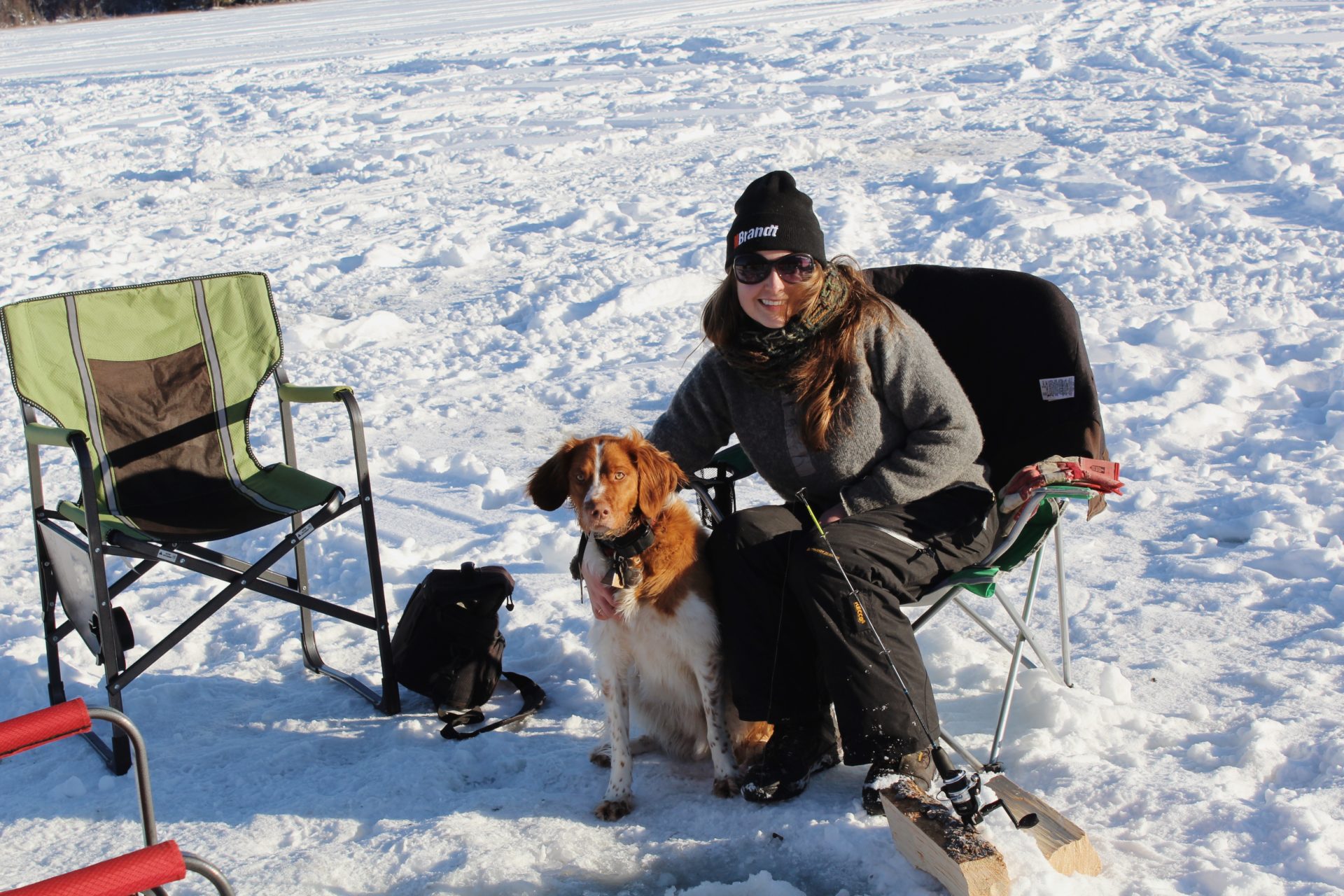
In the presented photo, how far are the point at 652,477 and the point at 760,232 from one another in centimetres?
66

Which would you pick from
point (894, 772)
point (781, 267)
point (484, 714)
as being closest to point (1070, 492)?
point (894, 772)

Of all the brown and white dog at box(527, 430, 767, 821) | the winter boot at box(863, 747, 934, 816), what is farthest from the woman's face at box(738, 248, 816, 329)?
the winter boot at box(863, 747, 934, 816)

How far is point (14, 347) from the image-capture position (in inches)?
127

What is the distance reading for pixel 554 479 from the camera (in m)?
2.87

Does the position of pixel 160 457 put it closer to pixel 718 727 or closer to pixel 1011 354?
pixel 718 727

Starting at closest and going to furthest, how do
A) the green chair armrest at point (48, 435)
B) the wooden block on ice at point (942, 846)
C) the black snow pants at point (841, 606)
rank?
the wooden block on ice at point (942, 846) → the black snow pants at point (841, 606) → the green chair armrest at point (48, 435)

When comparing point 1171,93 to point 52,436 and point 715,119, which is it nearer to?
point 715,119

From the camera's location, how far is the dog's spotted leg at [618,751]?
2.83 m

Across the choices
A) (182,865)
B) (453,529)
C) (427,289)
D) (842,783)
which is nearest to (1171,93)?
(427,289)

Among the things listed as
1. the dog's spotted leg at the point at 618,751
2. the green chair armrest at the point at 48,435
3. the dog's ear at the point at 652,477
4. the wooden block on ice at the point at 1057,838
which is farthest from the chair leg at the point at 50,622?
the wooden block on ice at the point at 1057,838

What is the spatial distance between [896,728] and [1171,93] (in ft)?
35.1

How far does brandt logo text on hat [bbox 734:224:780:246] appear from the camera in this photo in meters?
2.80

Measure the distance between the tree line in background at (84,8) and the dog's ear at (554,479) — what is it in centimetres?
3282

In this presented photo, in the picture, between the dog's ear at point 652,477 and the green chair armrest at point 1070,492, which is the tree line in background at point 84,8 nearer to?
the dog's ear at point 652,477
